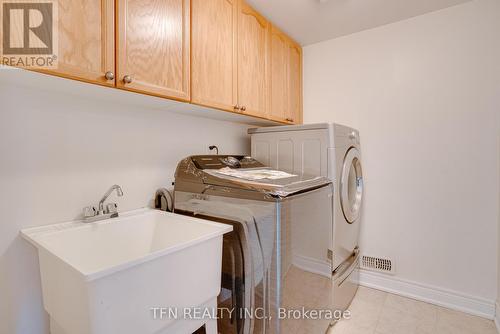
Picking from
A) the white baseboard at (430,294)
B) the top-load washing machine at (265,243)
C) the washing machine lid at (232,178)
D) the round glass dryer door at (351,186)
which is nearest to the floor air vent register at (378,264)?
the white baseboard at (430,294)

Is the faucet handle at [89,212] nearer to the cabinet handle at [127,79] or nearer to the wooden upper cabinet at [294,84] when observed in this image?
the cabinet handle at [127,79]

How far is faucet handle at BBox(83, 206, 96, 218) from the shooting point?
124 cm

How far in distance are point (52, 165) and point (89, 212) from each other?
28 cm

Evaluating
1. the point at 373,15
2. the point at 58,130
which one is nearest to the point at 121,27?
the point at 58,130

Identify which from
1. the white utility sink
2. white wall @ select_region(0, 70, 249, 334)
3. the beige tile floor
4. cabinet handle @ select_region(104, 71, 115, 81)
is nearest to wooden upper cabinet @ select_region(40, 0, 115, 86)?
cabinet handle @ select_region(104, 71, 115, 81)

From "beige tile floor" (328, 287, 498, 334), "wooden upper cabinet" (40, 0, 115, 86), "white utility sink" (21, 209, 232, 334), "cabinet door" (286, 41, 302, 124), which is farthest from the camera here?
"cabinet door" (286, 41, 302, 124)

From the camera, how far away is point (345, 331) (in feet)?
5.58

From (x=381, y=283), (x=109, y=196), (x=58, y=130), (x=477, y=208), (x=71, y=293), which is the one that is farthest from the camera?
(x=381, y=283)

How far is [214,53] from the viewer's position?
1497 millimetres

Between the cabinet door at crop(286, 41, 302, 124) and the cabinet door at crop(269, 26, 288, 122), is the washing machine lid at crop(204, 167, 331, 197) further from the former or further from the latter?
the cabinet door at crop(286, 41, 302, 124)

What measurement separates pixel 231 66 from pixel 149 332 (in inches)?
58.1

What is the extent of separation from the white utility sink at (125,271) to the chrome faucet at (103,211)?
46 millimetres

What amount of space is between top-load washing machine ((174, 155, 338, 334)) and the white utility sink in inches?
4.6

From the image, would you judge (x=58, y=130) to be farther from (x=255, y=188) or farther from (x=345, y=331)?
(x=345, y=331)
